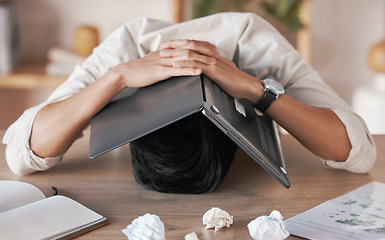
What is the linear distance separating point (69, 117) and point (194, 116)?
320mm

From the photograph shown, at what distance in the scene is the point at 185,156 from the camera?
1.07 m

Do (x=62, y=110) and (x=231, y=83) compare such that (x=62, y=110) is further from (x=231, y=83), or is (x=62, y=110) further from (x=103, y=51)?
(x=231, y=83)

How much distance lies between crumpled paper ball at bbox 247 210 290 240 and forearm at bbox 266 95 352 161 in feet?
1.33

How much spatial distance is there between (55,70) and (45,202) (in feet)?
5.73

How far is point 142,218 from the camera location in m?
0.81

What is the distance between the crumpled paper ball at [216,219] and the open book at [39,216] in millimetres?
173

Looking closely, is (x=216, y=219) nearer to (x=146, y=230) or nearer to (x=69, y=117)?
(x=146, y=230)

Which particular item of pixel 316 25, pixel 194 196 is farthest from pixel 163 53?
pixel 316 25

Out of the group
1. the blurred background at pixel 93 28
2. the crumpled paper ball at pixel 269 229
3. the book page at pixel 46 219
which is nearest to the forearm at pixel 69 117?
the book page at pixel 46 219

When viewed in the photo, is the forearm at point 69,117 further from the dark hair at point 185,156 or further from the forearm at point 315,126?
the forearm at point 315,126

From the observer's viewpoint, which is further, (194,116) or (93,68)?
(93,68)

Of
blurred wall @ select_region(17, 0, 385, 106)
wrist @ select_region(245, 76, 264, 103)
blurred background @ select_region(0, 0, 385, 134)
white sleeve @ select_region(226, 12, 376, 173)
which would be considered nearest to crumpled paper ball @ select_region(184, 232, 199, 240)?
wrist @ select_region(245, 76, 264, 103)

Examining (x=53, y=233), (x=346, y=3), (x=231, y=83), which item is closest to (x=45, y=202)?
(x=53, y=233)

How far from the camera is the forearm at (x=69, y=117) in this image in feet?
3.90
